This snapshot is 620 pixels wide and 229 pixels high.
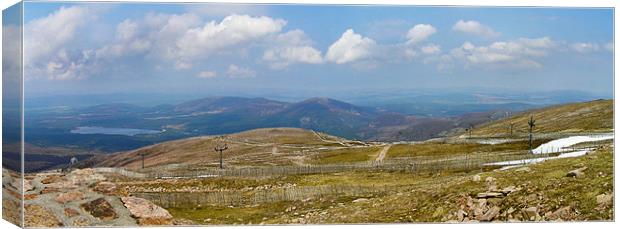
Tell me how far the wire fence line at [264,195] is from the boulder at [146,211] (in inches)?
39.8

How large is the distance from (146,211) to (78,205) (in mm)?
3166

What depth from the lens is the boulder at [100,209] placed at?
108 feet

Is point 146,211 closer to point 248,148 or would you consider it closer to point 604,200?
point 604,200

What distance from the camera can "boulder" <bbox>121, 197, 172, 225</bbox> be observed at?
3325 centimetres

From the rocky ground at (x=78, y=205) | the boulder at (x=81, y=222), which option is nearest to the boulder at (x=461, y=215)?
the rocky ground at (x=78, y=205)

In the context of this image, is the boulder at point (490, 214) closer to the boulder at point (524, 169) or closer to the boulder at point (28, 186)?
the boulder at point (524, 169)

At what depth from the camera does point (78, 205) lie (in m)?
33.2

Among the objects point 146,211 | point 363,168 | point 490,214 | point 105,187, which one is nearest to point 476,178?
point 490,214

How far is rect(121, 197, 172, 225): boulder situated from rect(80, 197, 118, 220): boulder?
86 centimetres

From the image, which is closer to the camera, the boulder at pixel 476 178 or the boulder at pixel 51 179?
the boulder at pixel 51 179

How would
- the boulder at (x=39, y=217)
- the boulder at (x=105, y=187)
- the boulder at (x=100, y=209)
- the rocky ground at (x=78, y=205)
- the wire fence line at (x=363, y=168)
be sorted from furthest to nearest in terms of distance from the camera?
1. the wire fence line at (x=363, y=168)
2. the boulder at (x=105, y=187)
3. the boulder at (x=100, y=209)
4. the rocky ground at (x=78, y=205)
5. the boulder at (x=39, y=217)

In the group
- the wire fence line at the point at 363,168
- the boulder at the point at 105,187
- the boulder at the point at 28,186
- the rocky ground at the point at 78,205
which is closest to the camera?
the rocky ground at the point at 78,205

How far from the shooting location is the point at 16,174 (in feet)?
103

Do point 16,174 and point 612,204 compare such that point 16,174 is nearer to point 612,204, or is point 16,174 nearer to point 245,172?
point 245,172
